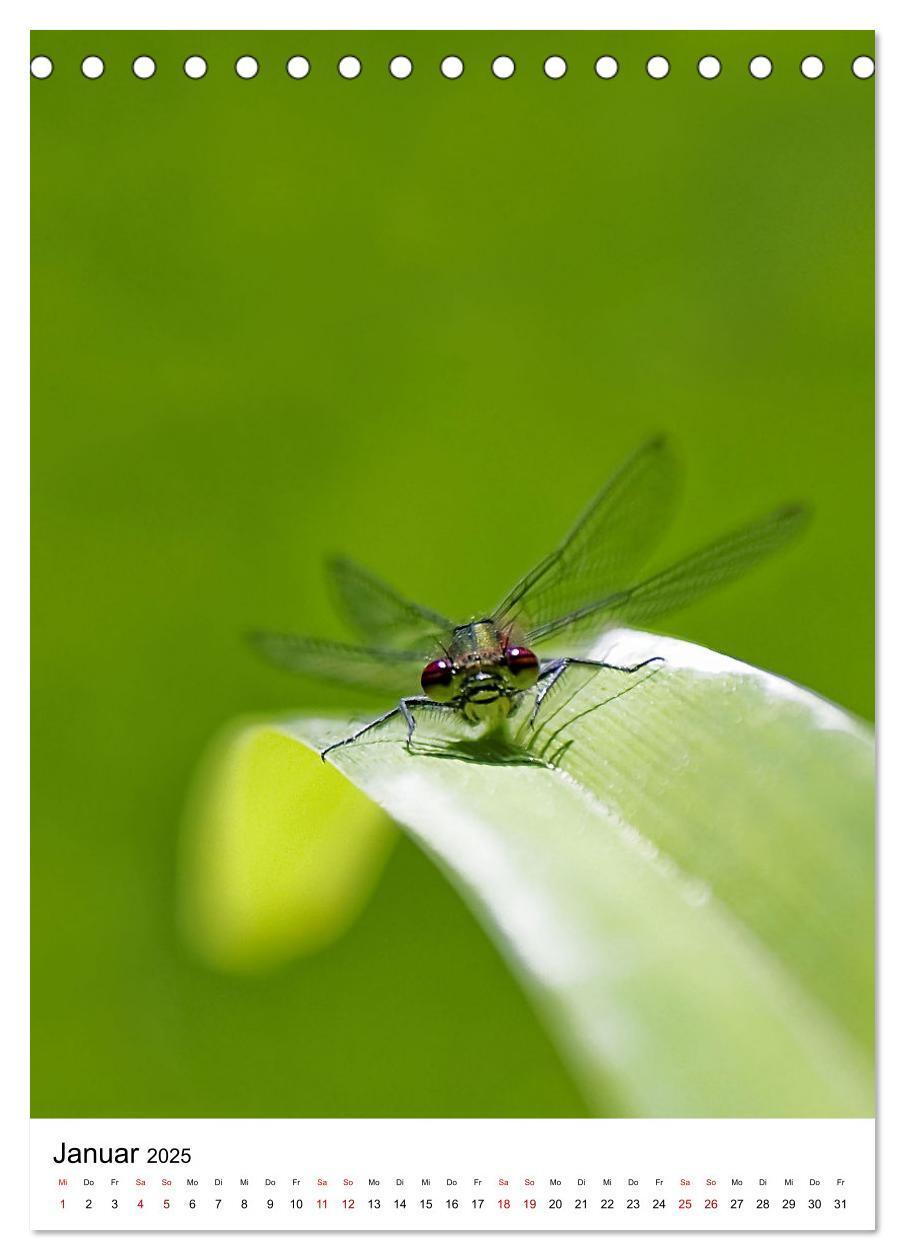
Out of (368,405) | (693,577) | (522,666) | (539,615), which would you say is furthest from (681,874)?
(368,405)

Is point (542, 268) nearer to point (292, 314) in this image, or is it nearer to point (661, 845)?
point (292, 314)

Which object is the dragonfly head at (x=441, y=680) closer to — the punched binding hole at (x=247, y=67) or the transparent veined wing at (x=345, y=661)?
the transparent veined wing at (x=345, y=661)

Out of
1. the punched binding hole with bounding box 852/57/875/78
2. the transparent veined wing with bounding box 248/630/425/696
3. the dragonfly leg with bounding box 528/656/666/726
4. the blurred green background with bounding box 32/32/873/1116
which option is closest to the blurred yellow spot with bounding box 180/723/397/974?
the blurred green background with bounding box 32/32/873/1116

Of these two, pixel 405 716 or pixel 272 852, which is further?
pixel 405 716
